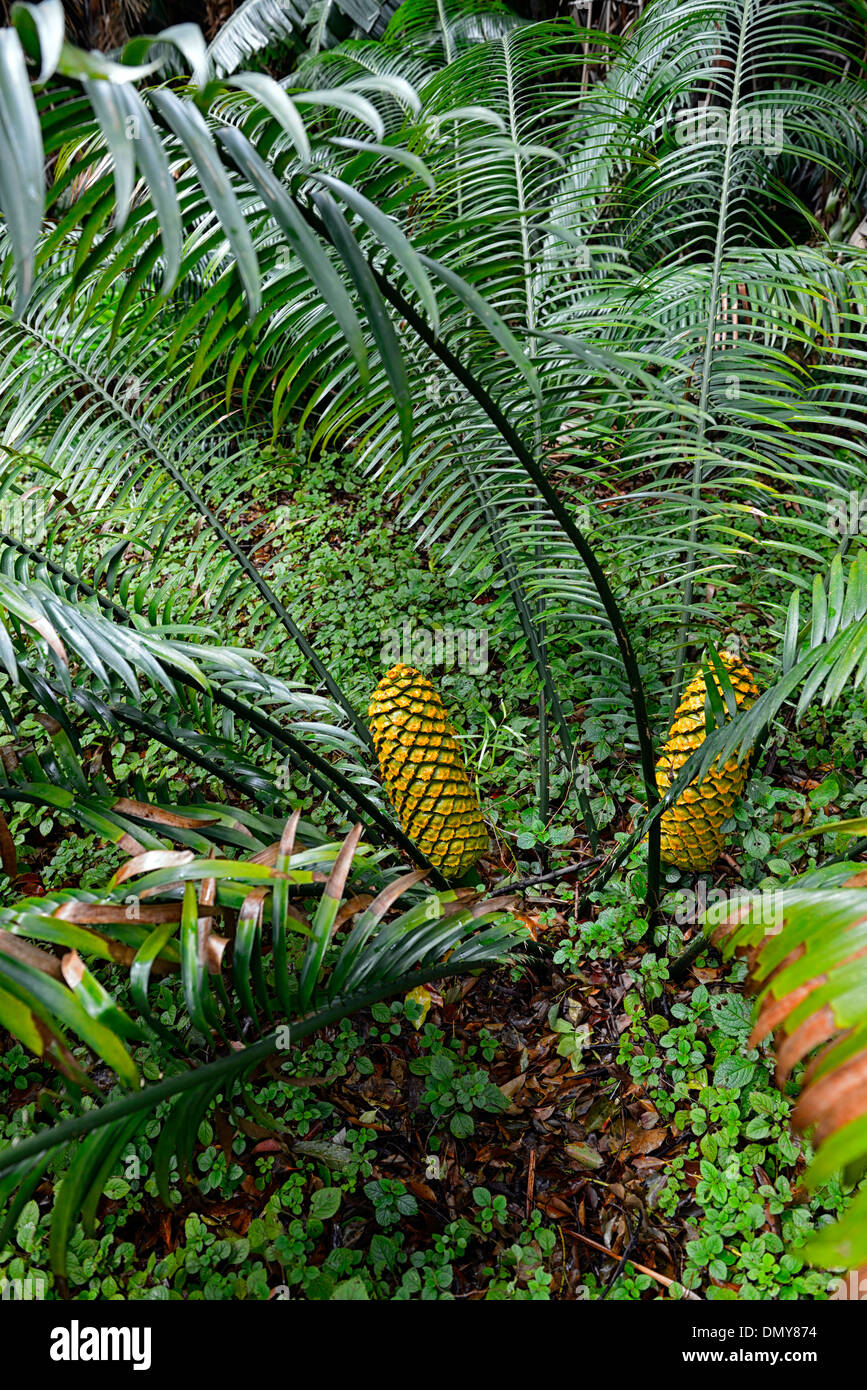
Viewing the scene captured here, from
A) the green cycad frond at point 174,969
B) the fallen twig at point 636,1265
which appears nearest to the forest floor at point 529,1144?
the fallen twig at point 636,1265

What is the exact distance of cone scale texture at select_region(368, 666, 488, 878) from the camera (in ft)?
5.68

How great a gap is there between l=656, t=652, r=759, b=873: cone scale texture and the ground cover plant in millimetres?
10

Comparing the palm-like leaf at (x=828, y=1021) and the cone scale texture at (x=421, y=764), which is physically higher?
the cone scale texture at (x=421, y=764)

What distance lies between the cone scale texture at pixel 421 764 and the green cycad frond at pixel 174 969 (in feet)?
1.60

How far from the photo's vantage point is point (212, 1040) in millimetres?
1042

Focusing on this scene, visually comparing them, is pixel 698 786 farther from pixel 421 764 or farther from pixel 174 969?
pixel 174 969

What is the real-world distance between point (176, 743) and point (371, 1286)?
105 centimetres

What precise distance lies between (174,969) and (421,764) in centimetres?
71

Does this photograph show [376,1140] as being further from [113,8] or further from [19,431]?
[113,8]

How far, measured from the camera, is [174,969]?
1.20 metres

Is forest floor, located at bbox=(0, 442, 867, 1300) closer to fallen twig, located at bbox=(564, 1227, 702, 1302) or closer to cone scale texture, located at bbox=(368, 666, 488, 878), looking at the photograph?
fallen twig, located at bbox=(564, 1227, 702, 1302)

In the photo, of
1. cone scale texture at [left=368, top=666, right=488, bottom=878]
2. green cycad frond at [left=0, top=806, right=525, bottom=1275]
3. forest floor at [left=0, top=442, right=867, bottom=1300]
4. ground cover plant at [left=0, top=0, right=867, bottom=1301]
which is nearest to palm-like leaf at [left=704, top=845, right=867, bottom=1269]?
ground cover plant at [left=0, top=0, right=867, bottom=1301]

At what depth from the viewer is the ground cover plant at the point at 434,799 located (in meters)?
0.84

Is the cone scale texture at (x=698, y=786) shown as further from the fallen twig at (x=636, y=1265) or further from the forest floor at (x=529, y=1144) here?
the fallen twig at (x=636, y=1265)
